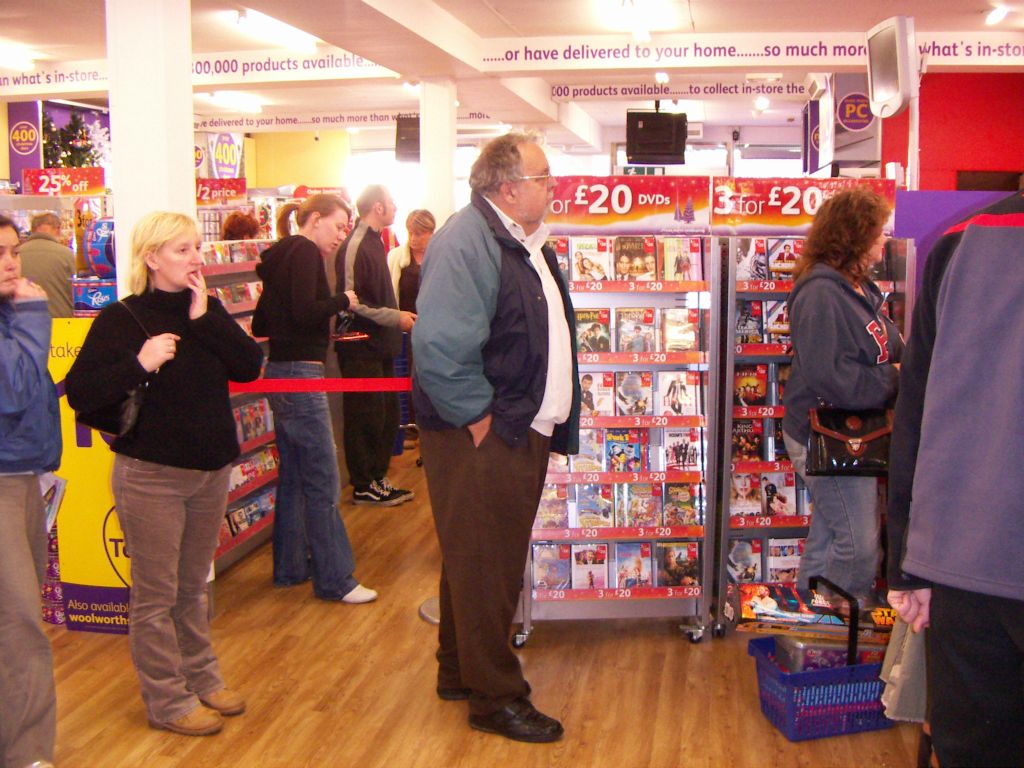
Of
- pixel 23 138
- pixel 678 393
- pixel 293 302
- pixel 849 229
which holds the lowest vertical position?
pixel 678 393

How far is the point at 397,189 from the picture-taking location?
22.9 meters

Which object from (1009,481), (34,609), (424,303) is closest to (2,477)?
(34,609)

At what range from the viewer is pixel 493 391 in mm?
3145

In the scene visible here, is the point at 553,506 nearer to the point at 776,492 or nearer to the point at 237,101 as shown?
the point at 776,492

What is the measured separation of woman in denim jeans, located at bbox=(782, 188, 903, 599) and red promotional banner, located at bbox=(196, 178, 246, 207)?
747cm

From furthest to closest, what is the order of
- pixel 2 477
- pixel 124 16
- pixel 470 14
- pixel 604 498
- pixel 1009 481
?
pixel 470 14, pixel 124 16, pixel 604 498, pixel 2 477, pixel 1009 481

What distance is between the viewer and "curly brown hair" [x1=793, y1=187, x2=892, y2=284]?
3611mm

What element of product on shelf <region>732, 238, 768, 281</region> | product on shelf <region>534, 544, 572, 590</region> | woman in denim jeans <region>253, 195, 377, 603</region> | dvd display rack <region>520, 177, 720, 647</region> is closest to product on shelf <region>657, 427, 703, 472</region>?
dvd display rack <region>520, 177, 720, 647</region>

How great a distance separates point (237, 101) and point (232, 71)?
4.56 meters

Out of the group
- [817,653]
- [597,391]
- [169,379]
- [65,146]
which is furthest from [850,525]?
[65,146]

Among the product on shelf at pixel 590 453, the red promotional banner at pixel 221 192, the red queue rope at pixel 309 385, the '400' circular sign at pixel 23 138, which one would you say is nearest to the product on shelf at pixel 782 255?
the product on shelf at pixel 590 453

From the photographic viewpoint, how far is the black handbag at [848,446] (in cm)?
361

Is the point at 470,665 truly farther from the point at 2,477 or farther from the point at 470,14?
the point at 470,14

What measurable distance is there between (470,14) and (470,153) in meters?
14.6
